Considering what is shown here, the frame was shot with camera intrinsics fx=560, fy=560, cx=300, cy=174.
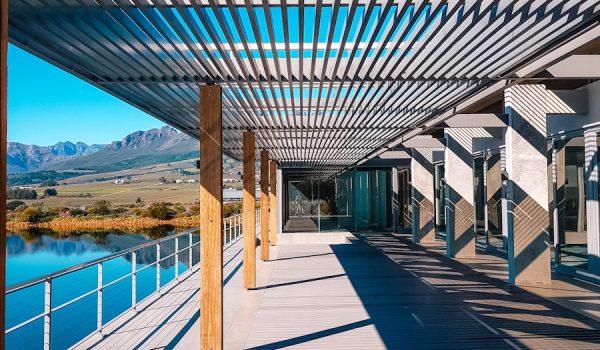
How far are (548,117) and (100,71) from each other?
7.79m

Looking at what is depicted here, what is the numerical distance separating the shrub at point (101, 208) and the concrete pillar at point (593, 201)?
2803cm

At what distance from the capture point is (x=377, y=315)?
632 cm

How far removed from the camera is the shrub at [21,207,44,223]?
88.7 feet

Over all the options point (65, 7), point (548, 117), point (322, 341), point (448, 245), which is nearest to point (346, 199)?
point (448, 245)

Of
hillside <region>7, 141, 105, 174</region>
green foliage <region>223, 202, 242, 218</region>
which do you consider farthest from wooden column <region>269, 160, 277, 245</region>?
hillside <region>7, 141, 105, 174</region>

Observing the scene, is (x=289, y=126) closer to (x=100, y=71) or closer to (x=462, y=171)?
(x=100, y=71)

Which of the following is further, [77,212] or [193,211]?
[193,211]

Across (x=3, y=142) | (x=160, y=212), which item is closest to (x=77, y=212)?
(x=160, y=212)

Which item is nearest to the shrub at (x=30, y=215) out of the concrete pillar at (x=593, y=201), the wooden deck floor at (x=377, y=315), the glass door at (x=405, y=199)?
the glass door at (x=405, y=199)

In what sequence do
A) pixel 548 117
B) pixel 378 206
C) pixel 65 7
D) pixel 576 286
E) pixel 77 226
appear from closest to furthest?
pixel 65 7 < pixel 576 286 < pixel 548 117 < pixel 378 206 < pixel 77 226

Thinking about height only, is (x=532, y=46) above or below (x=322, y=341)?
above

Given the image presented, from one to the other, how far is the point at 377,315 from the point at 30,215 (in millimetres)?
25460

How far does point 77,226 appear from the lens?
30.3 meters

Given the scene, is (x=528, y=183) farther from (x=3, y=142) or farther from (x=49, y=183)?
(x=49, y=183)
